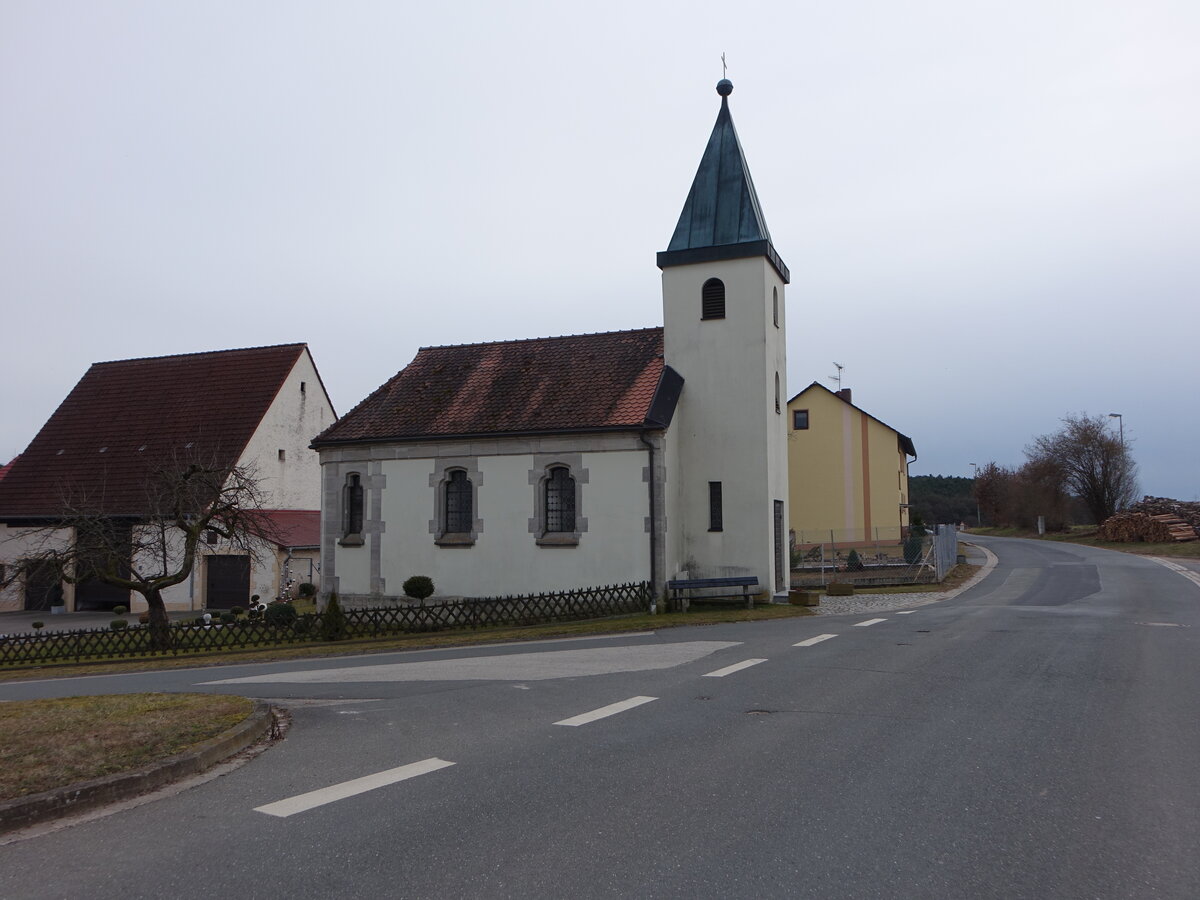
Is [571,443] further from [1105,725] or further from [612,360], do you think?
[1105,725]

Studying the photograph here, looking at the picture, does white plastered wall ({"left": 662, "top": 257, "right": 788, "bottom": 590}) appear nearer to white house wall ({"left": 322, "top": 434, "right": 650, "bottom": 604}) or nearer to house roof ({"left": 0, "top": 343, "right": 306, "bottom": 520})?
white house wall ({"left": 322, "top": 434, "right": 650, "bottom": 604})

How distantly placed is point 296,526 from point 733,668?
2848cm

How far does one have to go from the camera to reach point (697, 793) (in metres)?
5.79

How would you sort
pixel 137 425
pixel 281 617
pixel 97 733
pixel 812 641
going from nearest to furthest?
1. pixel 97 733
2. pixel 812 641
3. pixel 281 617
4. pixel 137 425

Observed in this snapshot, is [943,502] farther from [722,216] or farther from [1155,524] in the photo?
[722,216]

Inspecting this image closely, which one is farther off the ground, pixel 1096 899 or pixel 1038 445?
pixel 1038 445

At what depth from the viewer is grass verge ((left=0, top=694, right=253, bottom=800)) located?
6.18 m

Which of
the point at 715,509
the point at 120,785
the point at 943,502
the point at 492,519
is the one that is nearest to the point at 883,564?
the point at 715,509

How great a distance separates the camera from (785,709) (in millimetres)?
8633

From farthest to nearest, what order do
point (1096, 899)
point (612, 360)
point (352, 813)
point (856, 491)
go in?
point (856, 491) < point (612, 360) < point (352, 813) < point (1096, 899)

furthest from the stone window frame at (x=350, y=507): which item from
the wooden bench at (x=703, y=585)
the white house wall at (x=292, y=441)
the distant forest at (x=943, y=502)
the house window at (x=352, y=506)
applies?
the distant forest at (x=943, y=502)

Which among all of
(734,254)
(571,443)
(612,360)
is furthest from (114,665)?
(734,254)

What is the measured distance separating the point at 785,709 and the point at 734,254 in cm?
1856

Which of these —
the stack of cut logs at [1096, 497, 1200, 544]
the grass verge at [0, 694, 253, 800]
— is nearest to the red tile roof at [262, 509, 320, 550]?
the grass verge at [0, 694, 253, 800]
